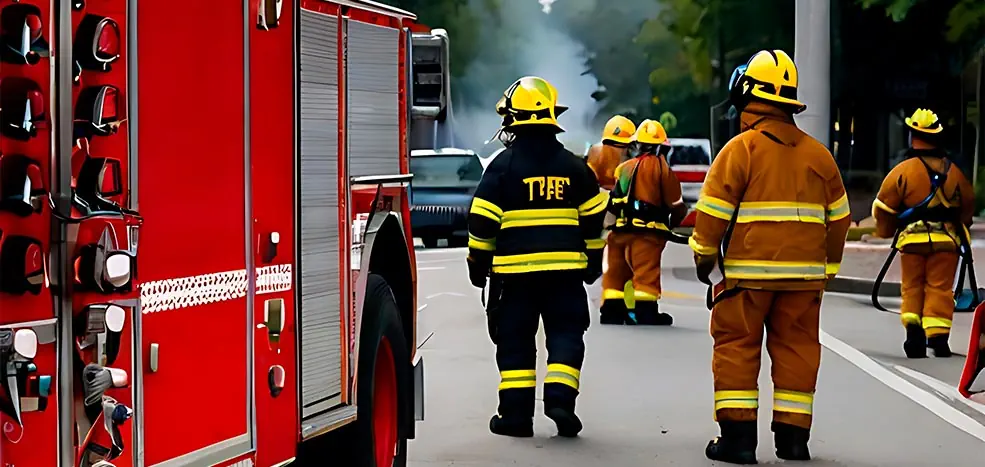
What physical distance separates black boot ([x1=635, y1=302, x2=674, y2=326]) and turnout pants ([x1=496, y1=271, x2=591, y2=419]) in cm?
596

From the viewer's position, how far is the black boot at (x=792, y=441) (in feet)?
28.1

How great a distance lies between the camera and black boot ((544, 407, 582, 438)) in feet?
30.4

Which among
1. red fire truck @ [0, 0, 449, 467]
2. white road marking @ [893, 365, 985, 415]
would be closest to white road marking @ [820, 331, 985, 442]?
white road marking @ [893, 365, 985, 415]

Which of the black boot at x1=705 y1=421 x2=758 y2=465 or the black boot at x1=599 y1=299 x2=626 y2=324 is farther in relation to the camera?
the black boot at x1=599 y1=299 x2=626 y2=324

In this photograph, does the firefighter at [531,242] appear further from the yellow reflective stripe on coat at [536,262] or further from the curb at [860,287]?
the curb at [860,287]

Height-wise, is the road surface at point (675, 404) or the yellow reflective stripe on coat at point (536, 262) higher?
the yellow reflective stripe on coat at point (536, 262)

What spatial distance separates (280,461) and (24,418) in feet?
5.89

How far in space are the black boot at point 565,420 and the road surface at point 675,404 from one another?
0.07m

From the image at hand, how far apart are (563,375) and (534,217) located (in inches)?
33.1

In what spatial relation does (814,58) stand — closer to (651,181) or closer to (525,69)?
(651,181)

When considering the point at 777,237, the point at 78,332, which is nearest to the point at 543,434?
the point at 777,237

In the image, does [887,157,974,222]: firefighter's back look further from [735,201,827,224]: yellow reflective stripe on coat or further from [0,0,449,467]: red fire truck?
[0,0,449,467]: red fire truck

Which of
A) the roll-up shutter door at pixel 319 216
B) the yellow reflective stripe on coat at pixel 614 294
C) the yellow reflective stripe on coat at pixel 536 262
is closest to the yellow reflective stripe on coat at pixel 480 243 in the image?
the yellow reflective stripe on coat at pixel 536 262

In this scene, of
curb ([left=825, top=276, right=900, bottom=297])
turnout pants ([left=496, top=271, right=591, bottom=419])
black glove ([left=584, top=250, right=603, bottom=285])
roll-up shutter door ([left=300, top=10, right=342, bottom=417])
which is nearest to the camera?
roll-up shutter door ([left=300, top=10, right=342, bottom=417])
